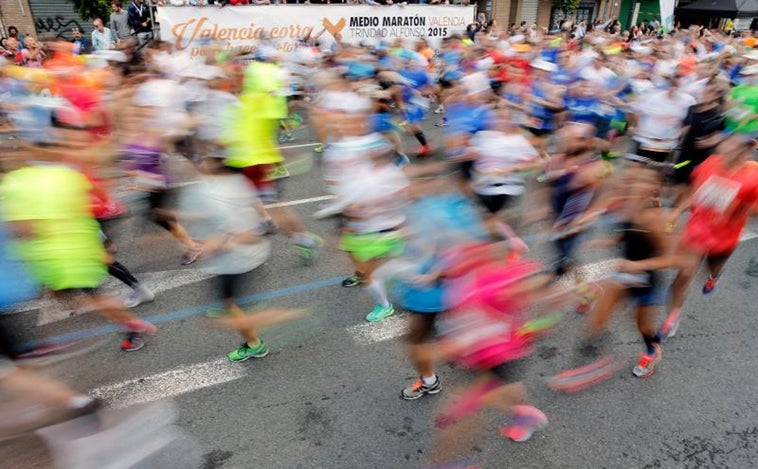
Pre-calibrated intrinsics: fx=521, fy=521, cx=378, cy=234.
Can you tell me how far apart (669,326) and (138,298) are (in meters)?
4.74

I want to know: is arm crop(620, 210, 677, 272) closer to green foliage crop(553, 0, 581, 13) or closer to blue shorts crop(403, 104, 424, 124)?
blue shorts crop(403, 104, 424, 124)

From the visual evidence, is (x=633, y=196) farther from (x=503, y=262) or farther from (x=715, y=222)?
(x=503, y=262)

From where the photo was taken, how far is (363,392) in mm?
3814

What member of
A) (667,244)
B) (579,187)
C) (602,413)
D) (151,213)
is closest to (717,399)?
(602,413)

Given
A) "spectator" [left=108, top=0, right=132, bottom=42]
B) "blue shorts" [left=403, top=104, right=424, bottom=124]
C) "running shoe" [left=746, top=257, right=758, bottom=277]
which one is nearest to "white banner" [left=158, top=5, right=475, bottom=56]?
"spectator" [left=108, top=0, right=132, bottom=42]

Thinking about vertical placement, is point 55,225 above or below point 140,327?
above

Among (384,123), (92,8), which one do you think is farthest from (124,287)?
(92,8)

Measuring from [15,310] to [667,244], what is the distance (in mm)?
5520

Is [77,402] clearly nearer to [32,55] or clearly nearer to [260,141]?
[260,141]

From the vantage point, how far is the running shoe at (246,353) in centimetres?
412

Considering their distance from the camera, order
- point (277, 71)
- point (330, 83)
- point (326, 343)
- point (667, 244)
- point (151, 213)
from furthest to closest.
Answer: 1. point (277, 71)
2. point (330, 83)
3. point (151, 213)
4. point (326, 343)
5. point (667, 244)

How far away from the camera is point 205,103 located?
5.75 m

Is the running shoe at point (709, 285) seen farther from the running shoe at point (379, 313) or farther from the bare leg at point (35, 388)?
the bare leg at point (35, 388)

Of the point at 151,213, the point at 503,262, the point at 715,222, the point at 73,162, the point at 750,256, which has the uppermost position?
the point at 73,162
